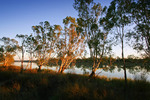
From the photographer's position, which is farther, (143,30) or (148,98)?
(143,30)

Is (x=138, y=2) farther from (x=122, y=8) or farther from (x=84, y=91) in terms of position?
(x=84, y=91)

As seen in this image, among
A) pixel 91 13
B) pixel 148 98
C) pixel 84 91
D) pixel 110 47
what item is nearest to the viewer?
pixel 148 98

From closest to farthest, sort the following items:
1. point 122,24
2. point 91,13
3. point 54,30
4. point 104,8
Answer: point 122,24 < point 104,8 < point 91,13 < point 54,30

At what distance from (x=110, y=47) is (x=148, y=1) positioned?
5.18m

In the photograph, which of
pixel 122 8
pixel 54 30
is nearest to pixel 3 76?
pixel 54 30

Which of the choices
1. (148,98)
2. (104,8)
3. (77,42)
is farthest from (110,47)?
(77,42)

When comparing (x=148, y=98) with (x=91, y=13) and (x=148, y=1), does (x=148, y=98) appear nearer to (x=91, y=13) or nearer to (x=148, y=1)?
(x=148, y=1)

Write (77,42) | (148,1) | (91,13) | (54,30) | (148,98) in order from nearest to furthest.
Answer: (148,98) < (148,1) < (91,13) < (77,42) < (54,30)

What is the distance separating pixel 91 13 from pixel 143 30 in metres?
6.03

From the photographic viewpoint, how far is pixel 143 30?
26.1 feet

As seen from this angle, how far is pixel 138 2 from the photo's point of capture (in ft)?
26.6

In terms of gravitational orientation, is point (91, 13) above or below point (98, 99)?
above

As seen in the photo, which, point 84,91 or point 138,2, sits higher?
point 138,2

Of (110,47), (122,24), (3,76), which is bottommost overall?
(3,76)
